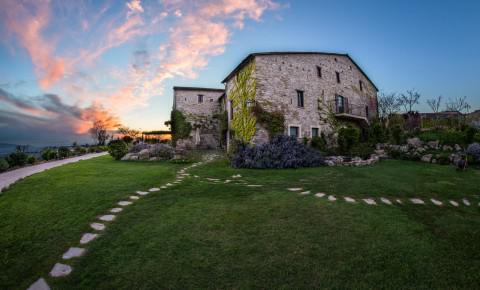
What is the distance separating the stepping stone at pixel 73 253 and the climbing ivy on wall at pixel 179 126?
18.6m

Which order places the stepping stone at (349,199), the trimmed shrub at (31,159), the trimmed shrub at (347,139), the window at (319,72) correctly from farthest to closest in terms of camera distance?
the window at (319,72)
the trimmed shrub at (347,139)
the trimmed shrub at (31,159)
the stepping stone at (349,199)

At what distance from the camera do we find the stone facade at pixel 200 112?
69.0 ft

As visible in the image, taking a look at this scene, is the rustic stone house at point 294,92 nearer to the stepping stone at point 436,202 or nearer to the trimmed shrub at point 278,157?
the trimmed shrub at point 278,157

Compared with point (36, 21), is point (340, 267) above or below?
below

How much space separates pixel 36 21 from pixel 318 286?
1018cm

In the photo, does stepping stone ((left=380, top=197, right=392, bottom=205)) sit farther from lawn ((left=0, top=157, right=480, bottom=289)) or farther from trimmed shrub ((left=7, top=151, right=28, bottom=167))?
trimmed shrub ((left=7, top=151, right=28, bottom=167))

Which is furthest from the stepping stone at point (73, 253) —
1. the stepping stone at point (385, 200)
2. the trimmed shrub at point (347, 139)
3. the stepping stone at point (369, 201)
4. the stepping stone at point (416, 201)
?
the trimmed shrub at point (347, 139)

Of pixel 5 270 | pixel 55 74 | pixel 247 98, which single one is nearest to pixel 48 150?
pixel 55 74

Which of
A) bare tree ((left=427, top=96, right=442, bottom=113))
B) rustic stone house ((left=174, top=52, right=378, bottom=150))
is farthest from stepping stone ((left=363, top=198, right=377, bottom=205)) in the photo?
bare tree ((left=427, top=96, right=442, bottom=113))

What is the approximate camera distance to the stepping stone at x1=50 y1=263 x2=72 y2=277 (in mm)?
2180

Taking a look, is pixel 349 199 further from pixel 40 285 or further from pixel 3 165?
pixel 3 165

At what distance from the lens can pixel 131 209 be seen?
158 inches

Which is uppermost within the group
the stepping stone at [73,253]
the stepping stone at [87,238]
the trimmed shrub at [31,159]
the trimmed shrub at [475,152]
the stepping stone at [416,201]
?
the trimmed shrub at [31,159]

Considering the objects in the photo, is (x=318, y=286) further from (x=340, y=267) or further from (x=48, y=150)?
(x=48, y=150)
